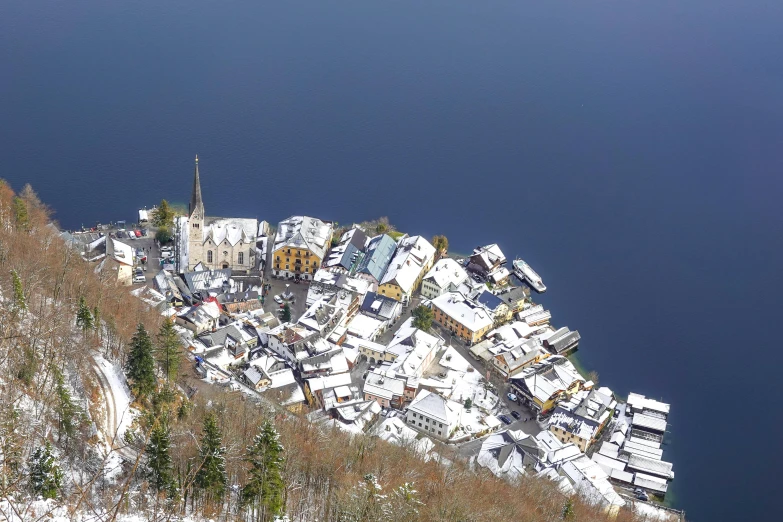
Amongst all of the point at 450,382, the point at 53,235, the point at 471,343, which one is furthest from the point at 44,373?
the point at 471,343

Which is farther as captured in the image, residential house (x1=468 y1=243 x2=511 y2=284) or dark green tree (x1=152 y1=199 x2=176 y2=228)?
residential house (x1=468 y1=243 x2=511 y2=284)

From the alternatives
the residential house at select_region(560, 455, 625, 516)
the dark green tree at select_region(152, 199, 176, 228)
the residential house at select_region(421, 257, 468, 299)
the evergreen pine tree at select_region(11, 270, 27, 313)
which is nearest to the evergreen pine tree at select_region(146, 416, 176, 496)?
the evergreen pine tree at select_region(11, 270, 27, 313)

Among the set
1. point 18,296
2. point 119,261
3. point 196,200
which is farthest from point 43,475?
point 196,200

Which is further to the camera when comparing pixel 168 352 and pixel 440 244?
pixel 440 244

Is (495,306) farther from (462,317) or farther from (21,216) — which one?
(21,216)

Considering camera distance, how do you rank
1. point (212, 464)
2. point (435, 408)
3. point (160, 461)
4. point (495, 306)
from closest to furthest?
point (160, 461) < point (212, 464) < point (435, 408) < point (495, 306)

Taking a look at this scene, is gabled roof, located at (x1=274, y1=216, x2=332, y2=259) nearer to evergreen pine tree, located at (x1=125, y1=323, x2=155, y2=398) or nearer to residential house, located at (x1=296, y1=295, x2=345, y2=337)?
residential house, located at (x1=296, y1=295, x2=345, y2=337)
